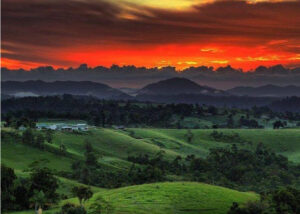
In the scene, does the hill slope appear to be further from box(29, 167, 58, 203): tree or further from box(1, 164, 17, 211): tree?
box(1, 164, 17, 211): tree

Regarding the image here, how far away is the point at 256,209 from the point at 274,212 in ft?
12.7

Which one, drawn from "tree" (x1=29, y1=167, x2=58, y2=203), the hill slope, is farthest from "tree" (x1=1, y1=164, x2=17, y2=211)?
the hill slope

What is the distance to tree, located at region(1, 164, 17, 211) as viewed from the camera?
90675 mm

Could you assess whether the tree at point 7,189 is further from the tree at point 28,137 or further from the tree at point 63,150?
the tree at point 28,137

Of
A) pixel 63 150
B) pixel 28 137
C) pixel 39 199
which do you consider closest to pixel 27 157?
pixel 28 137

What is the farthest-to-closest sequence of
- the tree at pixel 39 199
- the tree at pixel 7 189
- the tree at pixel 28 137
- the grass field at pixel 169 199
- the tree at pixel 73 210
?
the tree at pixel 28 137 < the tree at pixel 7 189 < the tree at pixel 39 199 < the grass field at pixel 169 199 < the tree at pixel 73 210

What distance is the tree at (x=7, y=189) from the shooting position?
297ft

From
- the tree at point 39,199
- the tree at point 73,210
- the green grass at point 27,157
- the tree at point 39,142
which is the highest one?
the tree at point 73,210

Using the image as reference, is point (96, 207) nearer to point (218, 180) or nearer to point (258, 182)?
point (218, 180)

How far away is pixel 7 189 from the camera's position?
94.4 metres

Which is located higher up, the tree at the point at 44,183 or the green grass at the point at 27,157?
the tree at the point at 44,183

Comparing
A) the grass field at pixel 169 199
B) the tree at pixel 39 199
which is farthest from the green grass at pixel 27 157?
the tree at pixel 39 199

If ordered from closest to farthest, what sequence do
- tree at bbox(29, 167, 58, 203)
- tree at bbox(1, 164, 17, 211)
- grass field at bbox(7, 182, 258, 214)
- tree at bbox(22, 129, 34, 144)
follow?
1. grass field at bbox(7, 182, 258, 214)
2. tree at bbox(1, 164, 17, 211)
3. tree at bbox(29, 167, 58, 203)
4. tree at bbox(22, 129, 34, 144)

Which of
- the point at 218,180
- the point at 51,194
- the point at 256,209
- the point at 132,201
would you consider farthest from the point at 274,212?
the point at 218,180
